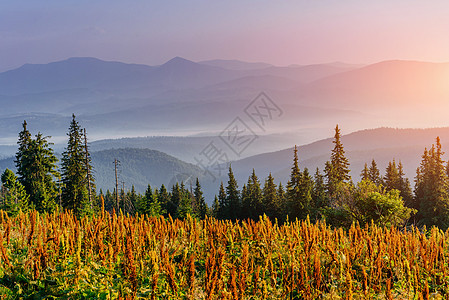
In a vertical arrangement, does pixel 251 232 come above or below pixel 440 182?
above

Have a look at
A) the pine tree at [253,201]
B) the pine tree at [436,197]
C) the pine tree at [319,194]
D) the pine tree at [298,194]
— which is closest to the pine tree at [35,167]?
the pine tree at [298,194]

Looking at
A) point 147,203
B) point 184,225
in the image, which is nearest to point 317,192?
point 147,203

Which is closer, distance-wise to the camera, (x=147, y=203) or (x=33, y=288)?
(x=33, y=288)

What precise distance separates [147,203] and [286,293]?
2963 inches

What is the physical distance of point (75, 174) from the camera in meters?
51.0

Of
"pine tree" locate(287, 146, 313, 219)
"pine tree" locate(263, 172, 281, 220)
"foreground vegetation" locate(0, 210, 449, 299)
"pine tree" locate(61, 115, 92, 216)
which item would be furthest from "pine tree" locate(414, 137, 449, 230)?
"foreground vegetation" locate(0, 210, 449, 299)

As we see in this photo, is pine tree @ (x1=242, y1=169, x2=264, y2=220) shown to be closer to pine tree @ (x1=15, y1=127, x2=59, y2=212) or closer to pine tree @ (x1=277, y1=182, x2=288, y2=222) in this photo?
pine tree @ (x1=277, y1=182, x2=288, y2=222)

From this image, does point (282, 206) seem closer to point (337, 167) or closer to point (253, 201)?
point (253, 201)

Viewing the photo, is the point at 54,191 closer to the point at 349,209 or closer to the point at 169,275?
the point at 349,209

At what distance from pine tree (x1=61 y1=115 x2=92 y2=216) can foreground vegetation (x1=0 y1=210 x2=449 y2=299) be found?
145ft

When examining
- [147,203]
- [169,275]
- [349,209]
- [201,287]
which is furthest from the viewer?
[147,203]

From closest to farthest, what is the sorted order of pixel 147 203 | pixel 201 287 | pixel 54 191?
pixel 201 287
pixel 54 191
pixel 147 203

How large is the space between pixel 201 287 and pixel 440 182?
60.8 m

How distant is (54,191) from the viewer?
52.6 meters
